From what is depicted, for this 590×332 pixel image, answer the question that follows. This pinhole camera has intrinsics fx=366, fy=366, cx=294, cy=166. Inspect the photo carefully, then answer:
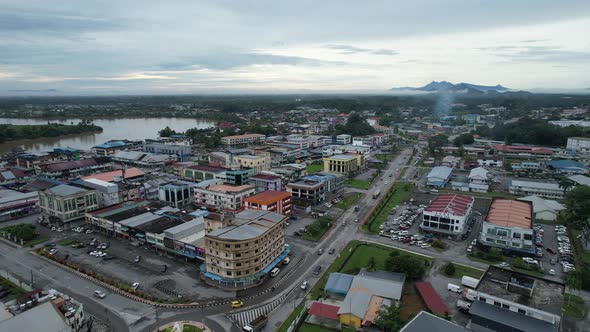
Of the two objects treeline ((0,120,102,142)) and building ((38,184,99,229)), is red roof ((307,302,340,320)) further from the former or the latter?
treeline ((0,120,102,142))

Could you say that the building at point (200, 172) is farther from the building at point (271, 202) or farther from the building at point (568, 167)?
the building at point (568, 167)

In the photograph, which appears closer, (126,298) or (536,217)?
(126,298)

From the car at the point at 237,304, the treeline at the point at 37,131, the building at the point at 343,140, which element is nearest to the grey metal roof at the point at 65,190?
the car at the point at 237,304

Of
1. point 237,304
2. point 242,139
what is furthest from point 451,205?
point 242,139

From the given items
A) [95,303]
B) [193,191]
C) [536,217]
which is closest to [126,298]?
[95,303]

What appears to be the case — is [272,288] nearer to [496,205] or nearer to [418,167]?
[496,205]

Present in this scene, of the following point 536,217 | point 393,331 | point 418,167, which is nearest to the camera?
point 393,331

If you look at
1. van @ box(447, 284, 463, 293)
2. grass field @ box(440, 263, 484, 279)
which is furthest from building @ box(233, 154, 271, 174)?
van @ box(447, 284, 463, 293)
